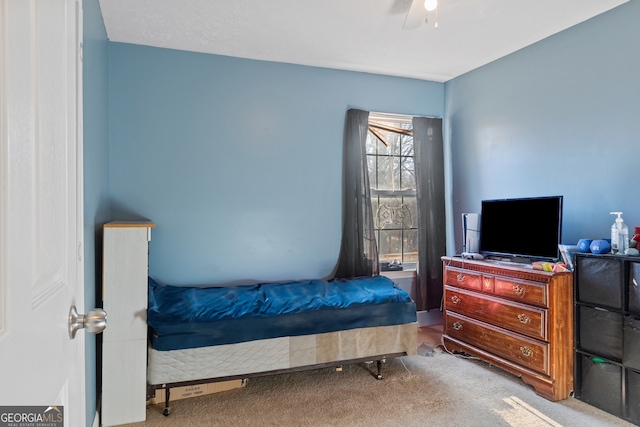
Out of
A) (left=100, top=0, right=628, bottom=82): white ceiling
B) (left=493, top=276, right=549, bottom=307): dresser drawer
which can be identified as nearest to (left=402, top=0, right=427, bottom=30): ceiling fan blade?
(left=100, top=0, right=628, bottom=82): white ceiling

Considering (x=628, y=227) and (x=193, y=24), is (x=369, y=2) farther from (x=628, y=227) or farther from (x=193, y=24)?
(x=628, y=227)

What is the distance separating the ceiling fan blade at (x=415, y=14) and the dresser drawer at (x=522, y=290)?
1911 millimetres

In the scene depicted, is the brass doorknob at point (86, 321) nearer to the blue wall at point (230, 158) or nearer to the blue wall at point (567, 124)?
the blue wall at point (230, 158)

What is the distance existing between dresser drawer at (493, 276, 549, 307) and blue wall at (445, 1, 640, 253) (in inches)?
16.5

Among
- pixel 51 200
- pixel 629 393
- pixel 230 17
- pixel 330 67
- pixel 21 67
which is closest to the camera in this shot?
pixel 21 67

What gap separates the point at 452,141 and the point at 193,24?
2788 millimetres

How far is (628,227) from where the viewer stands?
2643 mm

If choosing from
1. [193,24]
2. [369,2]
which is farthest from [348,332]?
[193,24]

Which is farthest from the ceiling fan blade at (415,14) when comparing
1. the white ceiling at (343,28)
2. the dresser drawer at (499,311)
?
the dresser drawer at (499,311)

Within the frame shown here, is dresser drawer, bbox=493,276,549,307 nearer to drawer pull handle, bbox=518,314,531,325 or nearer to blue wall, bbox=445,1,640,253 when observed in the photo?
drawer pull handle, bbox=518,314,531,325

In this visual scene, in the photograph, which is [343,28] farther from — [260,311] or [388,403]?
[388,403]

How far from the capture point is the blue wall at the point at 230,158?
10.9ft

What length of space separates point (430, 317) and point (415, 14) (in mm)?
3032

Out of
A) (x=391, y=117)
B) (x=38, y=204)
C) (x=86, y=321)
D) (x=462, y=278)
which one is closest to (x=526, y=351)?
(x=462, y=278)
